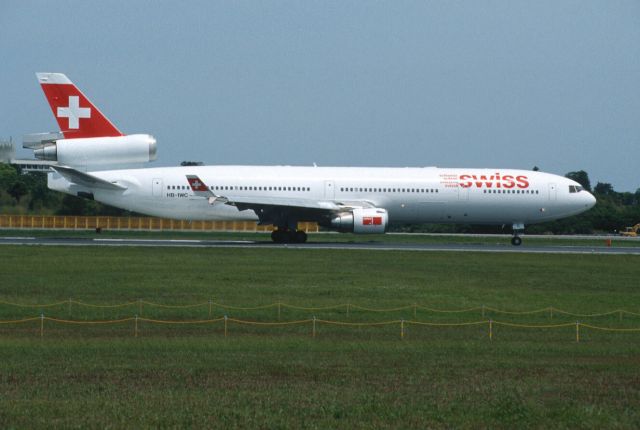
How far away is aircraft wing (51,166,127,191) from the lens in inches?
1889

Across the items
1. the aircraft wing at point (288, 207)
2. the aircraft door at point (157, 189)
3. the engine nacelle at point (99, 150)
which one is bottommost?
the aircraft wing at point (288, 207)

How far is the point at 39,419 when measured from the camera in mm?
11836

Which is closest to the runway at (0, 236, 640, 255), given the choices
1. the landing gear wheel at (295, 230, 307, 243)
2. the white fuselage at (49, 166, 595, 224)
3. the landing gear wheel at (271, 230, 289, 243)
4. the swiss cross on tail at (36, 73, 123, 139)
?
the landing gear wheel at (271, 230, 289, 243)

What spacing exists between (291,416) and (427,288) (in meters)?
19.6

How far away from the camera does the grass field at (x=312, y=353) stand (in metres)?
12.6

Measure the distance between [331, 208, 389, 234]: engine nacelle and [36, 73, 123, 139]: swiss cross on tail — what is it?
1490 cm

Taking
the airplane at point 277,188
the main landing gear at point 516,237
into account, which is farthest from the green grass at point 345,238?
the airplane at point 277,188

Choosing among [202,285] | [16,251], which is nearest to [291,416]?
[202,285]

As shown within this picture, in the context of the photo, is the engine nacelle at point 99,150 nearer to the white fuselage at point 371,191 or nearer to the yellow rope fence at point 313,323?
the white fuselage at point 371,191

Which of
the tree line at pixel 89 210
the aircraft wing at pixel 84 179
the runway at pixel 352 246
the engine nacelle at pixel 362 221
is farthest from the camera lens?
the tree line at pixel 89 210

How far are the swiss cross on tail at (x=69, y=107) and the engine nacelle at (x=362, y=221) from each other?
1490 centimetres

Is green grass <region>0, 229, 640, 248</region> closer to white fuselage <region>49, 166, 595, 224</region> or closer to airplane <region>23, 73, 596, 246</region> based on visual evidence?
white fuselage <region>49, 166, 595, 224</region>

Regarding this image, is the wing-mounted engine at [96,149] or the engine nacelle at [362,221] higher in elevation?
the wing-mounted engine at [96,149]

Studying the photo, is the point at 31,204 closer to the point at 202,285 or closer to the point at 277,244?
the point at 277,244
